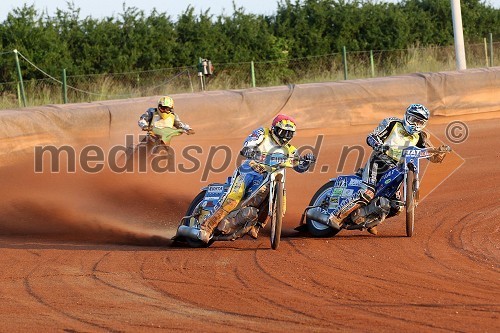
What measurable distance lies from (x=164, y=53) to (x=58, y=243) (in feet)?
79.9

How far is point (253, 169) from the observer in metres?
12.0

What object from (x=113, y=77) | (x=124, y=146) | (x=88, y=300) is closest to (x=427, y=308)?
(x=88, y=300)

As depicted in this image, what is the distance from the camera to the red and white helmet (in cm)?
1197

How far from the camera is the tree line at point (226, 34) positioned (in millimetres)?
34656

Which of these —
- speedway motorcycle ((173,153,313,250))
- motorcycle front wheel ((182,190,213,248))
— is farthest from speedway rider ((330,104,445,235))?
motorcycle front wheel ((182,190,213,248))

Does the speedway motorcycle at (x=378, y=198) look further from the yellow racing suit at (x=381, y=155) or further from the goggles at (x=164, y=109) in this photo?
the goggles at (x=164, y=109)

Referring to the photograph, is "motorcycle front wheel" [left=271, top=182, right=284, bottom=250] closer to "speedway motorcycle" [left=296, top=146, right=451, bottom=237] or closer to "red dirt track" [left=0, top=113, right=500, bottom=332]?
"red dirt track" [left=0, top=113, right=500, bottom=332]

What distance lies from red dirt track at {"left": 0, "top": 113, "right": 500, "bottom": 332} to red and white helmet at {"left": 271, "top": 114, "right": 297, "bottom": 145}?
1.36m

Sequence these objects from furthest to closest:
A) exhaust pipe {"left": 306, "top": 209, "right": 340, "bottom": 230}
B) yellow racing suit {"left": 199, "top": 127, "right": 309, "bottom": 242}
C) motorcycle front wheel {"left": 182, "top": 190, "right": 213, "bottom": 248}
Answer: exhaust pipe {"left": 306, "top": 209, "right": 340, "bottom": 230} → motorcycle front wheel {"left": 182, "top": 190, "right": 213, "bottom": 248} → yellow racing suit {"left": 199, "top": 127, "right": 309, "bottom": 242}

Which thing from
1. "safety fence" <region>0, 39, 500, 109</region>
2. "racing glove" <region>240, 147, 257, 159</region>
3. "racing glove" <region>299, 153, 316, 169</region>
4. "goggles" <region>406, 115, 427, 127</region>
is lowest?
"racing glove" <region>299, 153, 316, 169</region>

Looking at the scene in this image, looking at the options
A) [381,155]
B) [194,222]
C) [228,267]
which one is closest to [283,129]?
[381,155]

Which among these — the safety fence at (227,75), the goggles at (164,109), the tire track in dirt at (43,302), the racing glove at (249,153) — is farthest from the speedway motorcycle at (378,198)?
the safety fence at (227,75)

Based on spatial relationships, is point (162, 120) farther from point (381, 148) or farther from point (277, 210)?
point (277, 210)

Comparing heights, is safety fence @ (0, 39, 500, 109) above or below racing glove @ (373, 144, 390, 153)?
above
